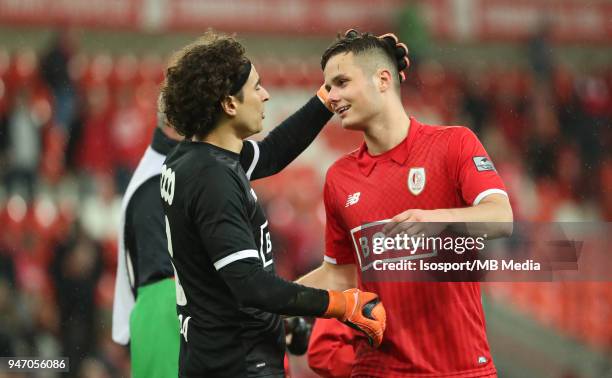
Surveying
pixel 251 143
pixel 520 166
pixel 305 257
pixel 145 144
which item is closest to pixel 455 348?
pixel 251 143

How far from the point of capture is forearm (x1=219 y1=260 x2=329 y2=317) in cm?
256

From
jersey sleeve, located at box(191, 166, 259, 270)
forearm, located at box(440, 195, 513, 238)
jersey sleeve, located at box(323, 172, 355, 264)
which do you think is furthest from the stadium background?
jersey sleeve, located at box(191, 166, 259, 270)

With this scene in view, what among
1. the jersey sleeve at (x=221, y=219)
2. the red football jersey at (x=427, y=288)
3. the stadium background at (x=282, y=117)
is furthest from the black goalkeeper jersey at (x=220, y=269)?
the stadium background at (x=282, y=117)

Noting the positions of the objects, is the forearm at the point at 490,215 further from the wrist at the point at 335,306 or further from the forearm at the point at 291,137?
the forearm at the point at 291,137

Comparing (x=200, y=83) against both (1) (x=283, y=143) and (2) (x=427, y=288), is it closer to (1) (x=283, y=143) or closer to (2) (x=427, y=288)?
(1) (x=283, y=143)

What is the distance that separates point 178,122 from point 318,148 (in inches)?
253

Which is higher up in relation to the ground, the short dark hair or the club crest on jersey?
the short dark hair

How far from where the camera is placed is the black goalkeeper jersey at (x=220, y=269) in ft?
8.43

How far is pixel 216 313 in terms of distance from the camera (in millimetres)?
2691

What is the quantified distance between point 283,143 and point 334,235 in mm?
374

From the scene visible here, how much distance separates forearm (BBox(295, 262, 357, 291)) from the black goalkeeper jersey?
0.40 meters

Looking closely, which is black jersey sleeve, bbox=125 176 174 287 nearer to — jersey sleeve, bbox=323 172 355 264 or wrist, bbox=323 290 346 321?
jersey sleeve, bbox=323 172 355 264

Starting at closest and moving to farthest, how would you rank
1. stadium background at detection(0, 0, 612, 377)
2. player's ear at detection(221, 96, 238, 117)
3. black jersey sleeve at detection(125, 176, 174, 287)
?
player's ear at detection(221, 96, 238, 117), black jersey sleeve at detection(125, 176, 174, 287), stadium background at detection(0, 0, 612, 377)

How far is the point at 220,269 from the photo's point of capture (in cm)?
258
